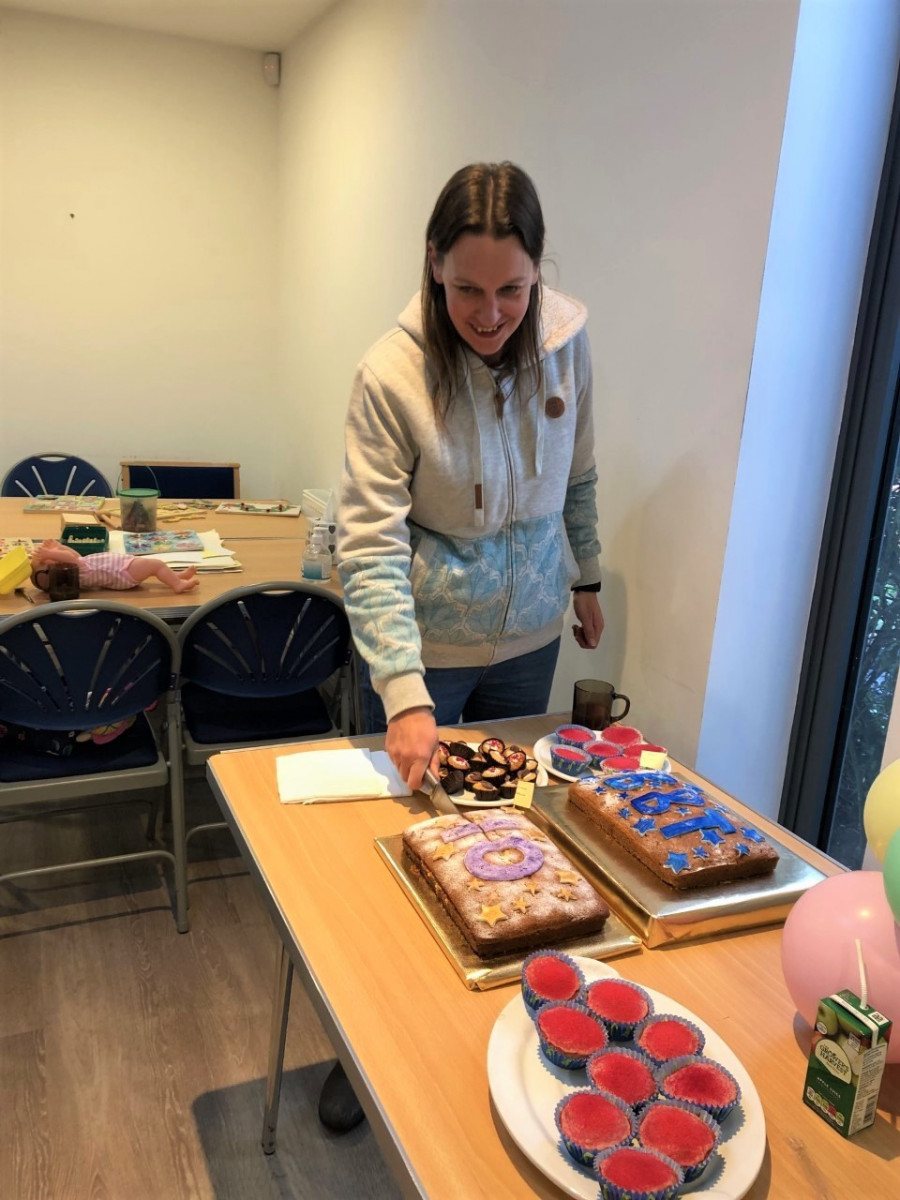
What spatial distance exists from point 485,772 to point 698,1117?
0.64 meters

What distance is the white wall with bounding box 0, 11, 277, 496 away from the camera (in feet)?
13.8

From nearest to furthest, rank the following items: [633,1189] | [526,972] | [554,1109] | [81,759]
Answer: [633,1189] < [554,1109] < [526,972] < [81,759]

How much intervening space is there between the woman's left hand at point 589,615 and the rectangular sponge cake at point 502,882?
69 centimetres

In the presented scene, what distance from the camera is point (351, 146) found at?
3547 millimetres

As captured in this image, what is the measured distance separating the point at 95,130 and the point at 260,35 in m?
0.90

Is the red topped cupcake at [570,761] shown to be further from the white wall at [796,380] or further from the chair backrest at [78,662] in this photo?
the chair backrest at [78,662]

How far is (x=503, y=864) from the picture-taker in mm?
1039

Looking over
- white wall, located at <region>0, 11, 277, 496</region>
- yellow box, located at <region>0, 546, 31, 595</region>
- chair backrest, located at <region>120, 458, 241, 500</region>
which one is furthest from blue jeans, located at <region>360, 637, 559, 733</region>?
white wall, located at <region>0, 11, 277, 496</region>

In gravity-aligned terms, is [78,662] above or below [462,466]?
below

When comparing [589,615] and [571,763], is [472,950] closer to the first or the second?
[571,763]

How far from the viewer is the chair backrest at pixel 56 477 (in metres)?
4.01

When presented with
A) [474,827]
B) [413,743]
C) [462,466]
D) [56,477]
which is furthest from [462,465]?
[56,477]

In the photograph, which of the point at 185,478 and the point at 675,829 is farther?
the point at 185,478

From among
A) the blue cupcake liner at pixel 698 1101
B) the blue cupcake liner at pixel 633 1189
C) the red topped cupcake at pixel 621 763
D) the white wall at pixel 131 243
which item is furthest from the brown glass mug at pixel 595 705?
the white wall at pixel 131 243
